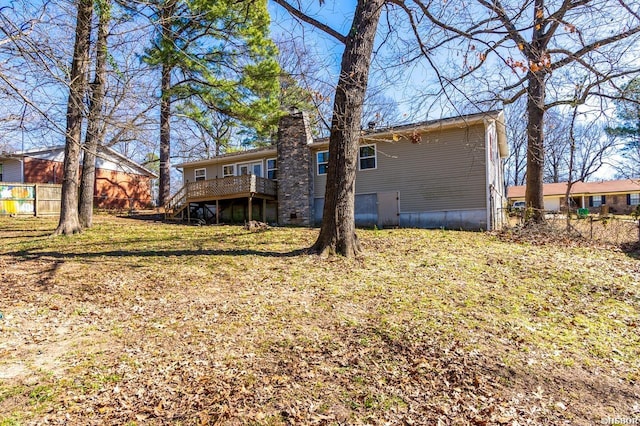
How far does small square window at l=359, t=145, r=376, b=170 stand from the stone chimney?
246 cm

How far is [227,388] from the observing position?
10.3 ft

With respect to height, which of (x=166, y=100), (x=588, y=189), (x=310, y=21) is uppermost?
(x=166, y=100)

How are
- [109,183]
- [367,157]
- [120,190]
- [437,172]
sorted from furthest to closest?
[120,190], [109,183], [367,157], [437,172]

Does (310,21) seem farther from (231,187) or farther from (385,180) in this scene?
(231,187)

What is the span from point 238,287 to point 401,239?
5.81 metres

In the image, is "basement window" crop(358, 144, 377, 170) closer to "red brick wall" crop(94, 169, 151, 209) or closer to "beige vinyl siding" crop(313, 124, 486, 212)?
"beige vinyl siding" crop(313, 124, 486, 212)

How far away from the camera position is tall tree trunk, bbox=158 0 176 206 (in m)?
5.41

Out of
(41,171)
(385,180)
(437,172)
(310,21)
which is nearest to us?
(310,21)

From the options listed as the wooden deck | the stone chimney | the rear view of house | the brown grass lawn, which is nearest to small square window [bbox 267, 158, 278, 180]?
the rear view of house

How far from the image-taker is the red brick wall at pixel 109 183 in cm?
2153

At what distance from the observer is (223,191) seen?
54.7 feet

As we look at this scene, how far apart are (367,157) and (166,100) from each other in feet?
27.1

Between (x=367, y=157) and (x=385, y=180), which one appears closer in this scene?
(x=385, y=180)

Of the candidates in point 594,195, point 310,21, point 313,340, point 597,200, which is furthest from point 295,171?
point 597,200
